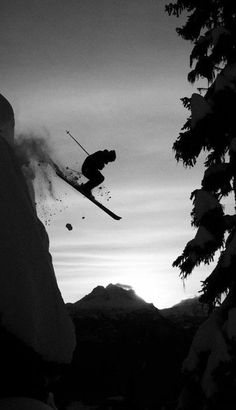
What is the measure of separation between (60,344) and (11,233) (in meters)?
1.33

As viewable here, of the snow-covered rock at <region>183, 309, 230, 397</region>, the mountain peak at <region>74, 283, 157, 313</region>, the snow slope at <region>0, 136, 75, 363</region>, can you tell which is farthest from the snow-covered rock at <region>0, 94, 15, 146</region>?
Result: the mountain peak at <region>74, 283, 157, 313</region>

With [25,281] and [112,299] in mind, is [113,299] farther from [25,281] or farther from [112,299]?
[25,281]

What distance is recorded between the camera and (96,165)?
1157 centimetres

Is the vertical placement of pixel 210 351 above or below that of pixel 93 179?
below

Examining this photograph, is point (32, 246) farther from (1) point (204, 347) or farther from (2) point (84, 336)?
(2) point (84, 336)

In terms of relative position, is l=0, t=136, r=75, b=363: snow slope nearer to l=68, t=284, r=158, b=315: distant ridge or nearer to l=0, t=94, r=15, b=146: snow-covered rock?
l=0, t=94, r=15, b=146: snow-covered rock

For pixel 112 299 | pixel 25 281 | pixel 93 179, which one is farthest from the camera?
pixel 112 299

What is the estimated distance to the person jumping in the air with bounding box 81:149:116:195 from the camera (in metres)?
11.2

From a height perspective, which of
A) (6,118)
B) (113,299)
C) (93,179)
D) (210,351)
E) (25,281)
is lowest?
(210,351)

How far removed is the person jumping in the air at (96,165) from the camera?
11.2 meters

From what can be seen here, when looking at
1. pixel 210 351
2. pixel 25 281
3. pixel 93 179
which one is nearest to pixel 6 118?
pixel 25 281

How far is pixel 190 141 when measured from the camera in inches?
362

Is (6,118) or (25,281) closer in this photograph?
(25,281)

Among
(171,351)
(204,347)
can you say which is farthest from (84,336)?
(204,347)
